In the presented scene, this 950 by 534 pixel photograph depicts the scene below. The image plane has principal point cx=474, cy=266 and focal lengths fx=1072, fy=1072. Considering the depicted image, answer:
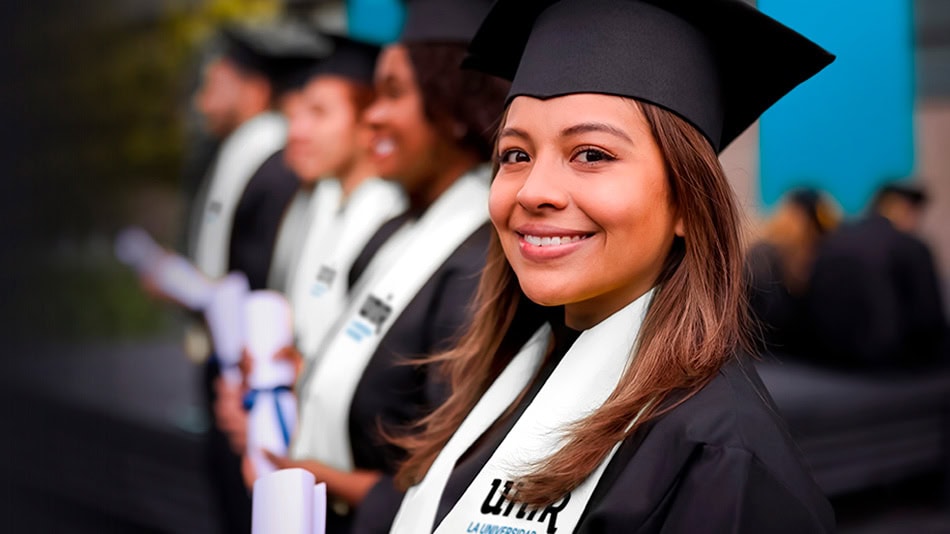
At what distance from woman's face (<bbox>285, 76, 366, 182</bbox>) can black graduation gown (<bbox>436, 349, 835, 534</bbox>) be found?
265cm

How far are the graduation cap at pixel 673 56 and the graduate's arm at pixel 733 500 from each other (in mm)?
471

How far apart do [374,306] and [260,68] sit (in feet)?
9.64

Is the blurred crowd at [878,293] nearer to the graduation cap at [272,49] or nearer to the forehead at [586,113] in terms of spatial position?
the graduation cap at [272,49]

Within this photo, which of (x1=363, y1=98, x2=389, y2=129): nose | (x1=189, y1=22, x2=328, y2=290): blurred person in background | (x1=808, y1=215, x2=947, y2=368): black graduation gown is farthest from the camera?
(x1=808, y1=215, x2=947, y2=368): black graduation gown

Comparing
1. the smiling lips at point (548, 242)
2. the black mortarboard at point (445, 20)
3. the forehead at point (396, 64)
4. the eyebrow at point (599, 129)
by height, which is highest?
the eyebrow at point (599, 129)

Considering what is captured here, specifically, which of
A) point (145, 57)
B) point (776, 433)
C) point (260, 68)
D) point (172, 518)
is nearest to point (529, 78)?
point (776, 433)

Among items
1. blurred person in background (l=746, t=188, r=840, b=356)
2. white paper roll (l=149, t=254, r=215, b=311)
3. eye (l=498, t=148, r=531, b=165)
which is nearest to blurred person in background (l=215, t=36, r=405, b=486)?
white paper roll (l=149, t=254, r=215, b=311)

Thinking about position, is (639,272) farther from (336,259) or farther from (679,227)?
(336,259)

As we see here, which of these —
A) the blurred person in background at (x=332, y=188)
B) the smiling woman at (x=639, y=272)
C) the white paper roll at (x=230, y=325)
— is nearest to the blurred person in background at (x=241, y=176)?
the blurred person in background at (x=332, y=188)

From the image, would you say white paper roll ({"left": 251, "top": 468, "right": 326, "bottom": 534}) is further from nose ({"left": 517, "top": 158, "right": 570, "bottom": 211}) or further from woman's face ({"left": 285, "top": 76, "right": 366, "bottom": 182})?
woman's face ({"left": 285, "top": 76, "right": 366, "bottom": 182})

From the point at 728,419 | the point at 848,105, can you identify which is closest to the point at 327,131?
the point at 848,105

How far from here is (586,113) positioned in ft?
4.78

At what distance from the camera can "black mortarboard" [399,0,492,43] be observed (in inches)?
102

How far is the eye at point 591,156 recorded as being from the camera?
1446mm
